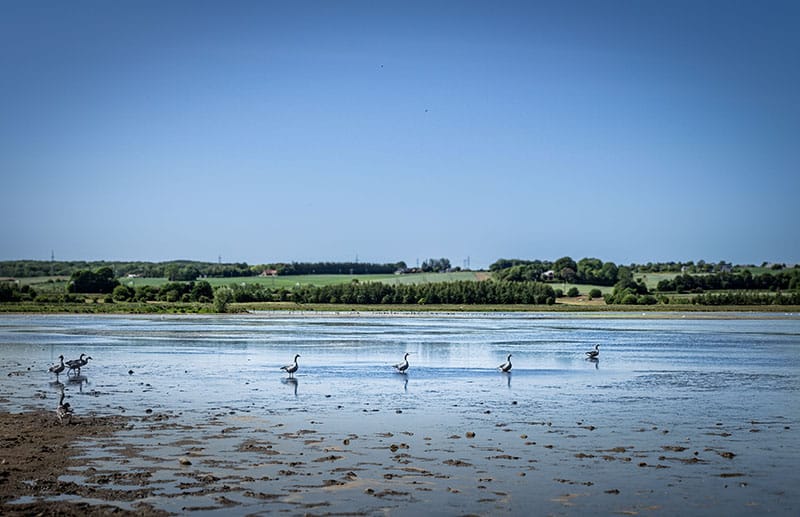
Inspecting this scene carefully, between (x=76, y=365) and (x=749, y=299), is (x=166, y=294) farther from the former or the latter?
(x=76, y=365)

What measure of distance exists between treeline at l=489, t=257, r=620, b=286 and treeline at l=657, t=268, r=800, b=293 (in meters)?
13.9

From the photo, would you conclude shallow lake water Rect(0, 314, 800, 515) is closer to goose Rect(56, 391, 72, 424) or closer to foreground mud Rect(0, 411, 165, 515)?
goose Rect(56, 391, 72, 424)

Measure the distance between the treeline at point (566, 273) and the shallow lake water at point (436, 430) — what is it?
370 feet

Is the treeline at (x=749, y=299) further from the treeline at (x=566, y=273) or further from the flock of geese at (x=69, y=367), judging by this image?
the flock of geese at (x=69, y=367)

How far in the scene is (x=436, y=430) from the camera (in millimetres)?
16172

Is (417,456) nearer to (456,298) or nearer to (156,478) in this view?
(156,478)

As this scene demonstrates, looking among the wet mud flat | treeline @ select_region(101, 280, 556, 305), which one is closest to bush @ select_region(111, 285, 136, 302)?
treeline @ select_region(101, 280, 556, 305)

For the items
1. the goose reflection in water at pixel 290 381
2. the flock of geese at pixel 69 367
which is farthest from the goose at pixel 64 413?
the flock of geese at pixel 69 367

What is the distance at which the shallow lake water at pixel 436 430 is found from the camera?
11484 mm

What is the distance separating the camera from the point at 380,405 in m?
19.4

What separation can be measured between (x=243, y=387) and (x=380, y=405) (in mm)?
4698

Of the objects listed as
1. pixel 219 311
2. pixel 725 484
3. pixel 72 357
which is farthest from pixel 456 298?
pixel 725 484

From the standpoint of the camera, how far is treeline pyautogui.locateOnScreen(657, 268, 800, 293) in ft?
429

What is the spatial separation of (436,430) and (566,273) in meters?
139
